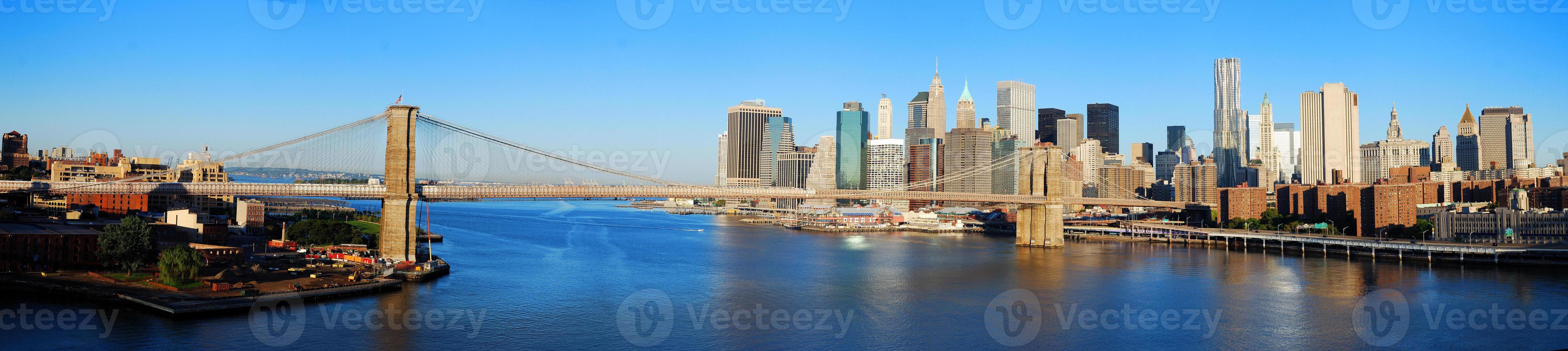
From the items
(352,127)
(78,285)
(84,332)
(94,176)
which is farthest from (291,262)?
(94,176)

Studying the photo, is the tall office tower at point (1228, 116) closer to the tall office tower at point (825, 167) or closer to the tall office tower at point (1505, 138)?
the tall office tower at point (1505, 138)

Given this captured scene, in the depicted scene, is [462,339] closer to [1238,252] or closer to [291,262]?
[291,262]

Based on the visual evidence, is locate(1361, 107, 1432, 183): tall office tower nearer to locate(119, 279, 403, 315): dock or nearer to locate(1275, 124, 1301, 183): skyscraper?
locate(1275, 124, 1301, 183): skyscraper

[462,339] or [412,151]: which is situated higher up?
[412,151]

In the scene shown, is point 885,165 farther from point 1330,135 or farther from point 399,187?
point 399,187

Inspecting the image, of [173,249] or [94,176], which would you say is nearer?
[173,249]
